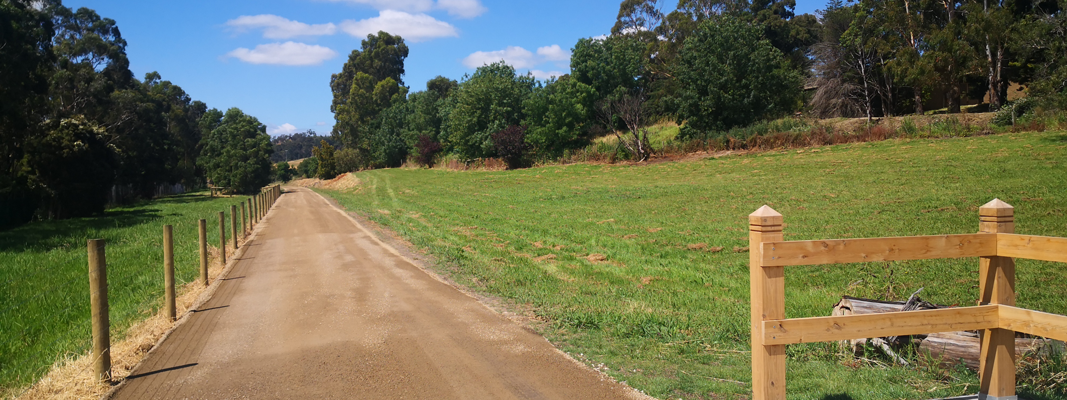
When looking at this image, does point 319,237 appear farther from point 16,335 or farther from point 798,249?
point 798,249

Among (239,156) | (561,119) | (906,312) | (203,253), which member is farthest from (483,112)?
(906,312)

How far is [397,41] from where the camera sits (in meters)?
115

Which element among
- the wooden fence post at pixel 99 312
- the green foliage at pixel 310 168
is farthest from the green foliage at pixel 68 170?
the green foliage at pixel 310 168

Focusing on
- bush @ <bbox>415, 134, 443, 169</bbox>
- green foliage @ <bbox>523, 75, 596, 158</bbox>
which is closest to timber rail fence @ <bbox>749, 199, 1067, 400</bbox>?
green foliage @ <bbox>523, 75, 596, 158</bbox>

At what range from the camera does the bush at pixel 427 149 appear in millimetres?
75119

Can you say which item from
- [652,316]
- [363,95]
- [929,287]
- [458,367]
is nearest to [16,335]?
[458,367]

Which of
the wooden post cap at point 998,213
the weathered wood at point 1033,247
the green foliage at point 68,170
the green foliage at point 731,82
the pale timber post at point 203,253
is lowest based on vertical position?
the pale timber post at point 203,253

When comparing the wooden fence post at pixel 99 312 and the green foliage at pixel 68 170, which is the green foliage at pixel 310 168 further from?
the wooden fence post at pixel 99 312

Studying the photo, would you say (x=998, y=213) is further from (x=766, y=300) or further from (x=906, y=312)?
(x=766, y=300)

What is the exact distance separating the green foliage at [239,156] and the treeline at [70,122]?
36 cm

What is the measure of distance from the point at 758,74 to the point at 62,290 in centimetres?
4153

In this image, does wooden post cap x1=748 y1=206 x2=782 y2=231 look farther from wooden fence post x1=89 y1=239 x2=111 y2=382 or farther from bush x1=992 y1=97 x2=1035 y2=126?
bush x1=992 y1=97 x2=1035 y2=126

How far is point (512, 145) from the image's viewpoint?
182ft

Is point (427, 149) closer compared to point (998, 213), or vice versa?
point (998, 213)
